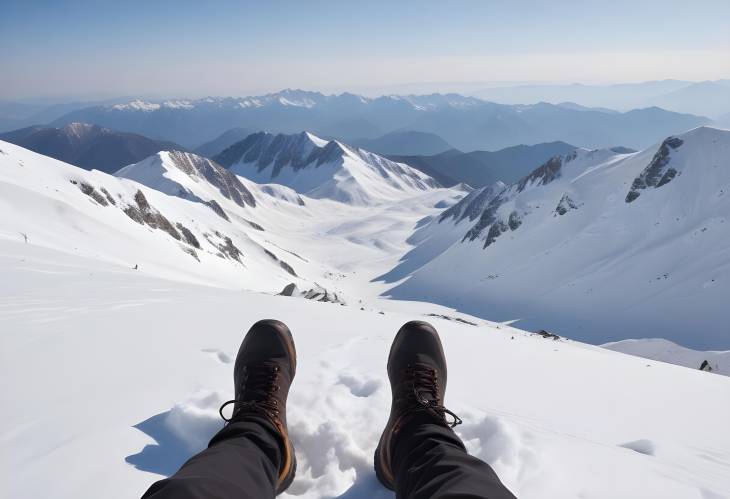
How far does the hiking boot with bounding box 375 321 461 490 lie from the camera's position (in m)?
2.93

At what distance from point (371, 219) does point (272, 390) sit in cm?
12758

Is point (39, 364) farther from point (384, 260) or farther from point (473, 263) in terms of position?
point (384, 260)

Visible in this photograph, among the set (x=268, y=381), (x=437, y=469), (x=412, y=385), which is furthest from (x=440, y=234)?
(x=437, y=469)

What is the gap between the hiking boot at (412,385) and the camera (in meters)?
2.93

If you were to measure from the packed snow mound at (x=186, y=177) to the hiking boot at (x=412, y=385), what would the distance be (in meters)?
97.0

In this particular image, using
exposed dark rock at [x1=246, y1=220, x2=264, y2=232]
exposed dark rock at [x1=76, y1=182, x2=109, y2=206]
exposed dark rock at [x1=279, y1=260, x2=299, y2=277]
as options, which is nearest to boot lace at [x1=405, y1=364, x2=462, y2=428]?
exposed dark rock at [x1=76, y1=182, x2=109, y2=206]

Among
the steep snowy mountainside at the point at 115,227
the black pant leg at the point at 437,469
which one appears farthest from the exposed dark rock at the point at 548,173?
the black pant leg at the point at 437,469

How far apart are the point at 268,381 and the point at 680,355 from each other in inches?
699

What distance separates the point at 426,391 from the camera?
363 centimetres

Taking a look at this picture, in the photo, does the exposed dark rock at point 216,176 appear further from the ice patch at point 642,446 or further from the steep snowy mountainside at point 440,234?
the ice patch at point 642,446

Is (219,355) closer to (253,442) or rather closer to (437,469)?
(253,442)

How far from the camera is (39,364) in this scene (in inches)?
171

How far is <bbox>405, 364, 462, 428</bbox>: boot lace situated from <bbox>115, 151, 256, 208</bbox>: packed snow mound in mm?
97387

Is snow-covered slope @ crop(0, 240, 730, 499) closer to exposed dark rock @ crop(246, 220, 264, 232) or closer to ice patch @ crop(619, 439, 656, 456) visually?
ice patch @ crop(619, 439, 656, 456)
